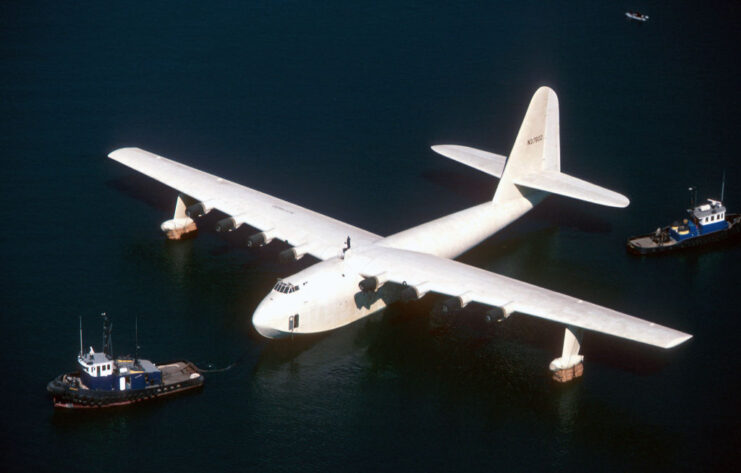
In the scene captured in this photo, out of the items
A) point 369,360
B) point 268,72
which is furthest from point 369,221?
point 268,72

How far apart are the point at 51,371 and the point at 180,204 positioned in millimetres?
28959

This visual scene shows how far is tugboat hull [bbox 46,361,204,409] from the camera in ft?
252

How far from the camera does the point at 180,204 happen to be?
105688mm

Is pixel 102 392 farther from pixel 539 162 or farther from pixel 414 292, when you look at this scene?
pixel 539 162

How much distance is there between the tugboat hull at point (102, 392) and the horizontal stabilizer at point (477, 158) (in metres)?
44.4

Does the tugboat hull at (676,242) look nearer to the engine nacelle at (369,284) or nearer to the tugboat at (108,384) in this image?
the engine nacelle at (369,284)

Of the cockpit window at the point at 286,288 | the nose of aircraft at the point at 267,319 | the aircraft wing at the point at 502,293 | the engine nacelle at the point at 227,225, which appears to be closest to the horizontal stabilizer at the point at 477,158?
the aircraft wing at the point at 502,293

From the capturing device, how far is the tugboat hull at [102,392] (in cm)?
7681

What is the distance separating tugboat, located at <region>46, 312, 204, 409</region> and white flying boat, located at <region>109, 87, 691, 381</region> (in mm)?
9824

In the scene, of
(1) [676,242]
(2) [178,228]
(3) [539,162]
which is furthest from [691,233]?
(2) [178,228]

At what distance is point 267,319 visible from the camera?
270 ft

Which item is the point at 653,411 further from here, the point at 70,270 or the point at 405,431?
the point at 70,270

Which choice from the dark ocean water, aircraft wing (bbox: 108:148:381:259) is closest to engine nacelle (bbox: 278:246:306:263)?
aircraft wing (bbox: 108:148:381:259)

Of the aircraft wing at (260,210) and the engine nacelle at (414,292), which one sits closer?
the engine nacelle at (414,292)
